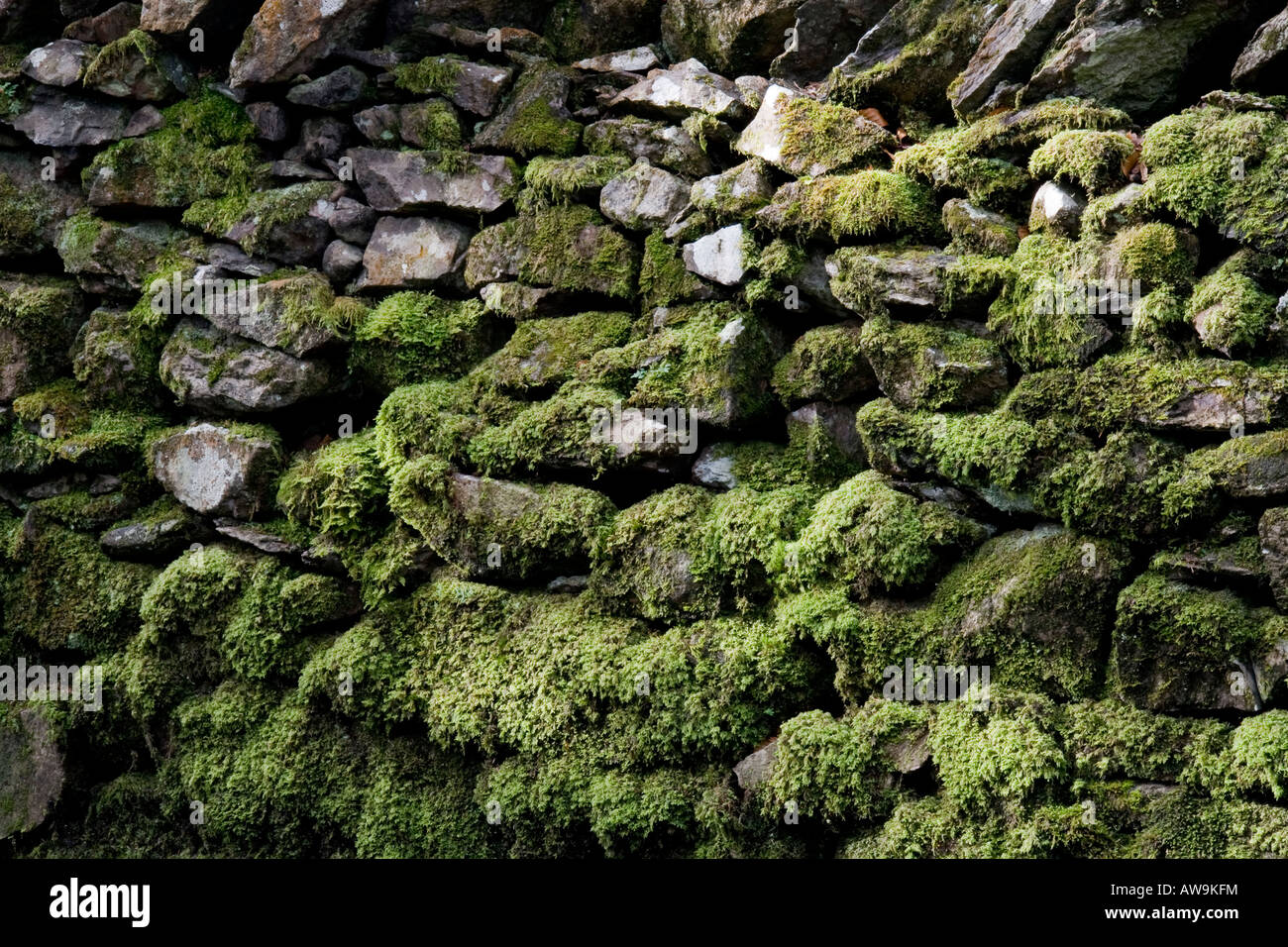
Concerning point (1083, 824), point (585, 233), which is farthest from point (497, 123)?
point (1083, 824)

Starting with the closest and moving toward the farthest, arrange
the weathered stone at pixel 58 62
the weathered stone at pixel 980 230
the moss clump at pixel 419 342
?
1. the weathered stone at pixel 980 230
2. the moss clump at pixel 419 342
3. the weathered stone at pixel 58 62

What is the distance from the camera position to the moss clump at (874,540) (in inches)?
258

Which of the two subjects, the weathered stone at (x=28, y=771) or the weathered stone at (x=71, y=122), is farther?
the weathered stone at (x=71, y=122)

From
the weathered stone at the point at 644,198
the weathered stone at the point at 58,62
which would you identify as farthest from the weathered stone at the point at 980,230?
the weathered stone at the point at 58,62

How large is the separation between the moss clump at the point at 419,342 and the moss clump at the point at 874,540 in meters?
3.29

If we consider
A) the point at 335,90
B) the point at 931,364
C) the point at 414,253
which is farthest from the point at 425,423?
the point at 931,364

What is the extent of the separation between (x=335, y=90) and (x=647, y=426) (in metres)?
4.35

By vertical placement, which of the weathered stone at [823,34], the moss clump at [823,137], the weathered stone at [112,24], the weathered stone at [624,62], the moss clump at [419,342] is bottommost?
the moss clump at [419,342]

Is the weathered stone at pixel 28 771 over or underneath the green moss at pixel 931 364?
underneath

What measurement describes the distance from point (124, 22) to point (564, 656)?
7.37m

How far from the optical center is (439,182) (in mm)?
9188

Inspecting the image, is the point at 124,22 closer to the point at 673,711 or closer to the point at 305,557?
the point at 305,557

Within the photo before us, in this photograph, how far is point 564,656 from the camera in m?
7.35

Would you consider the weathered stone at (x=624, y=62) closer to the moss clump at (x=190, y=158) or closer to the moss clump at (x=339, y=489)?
the moss clump at (x=190, y=158)
